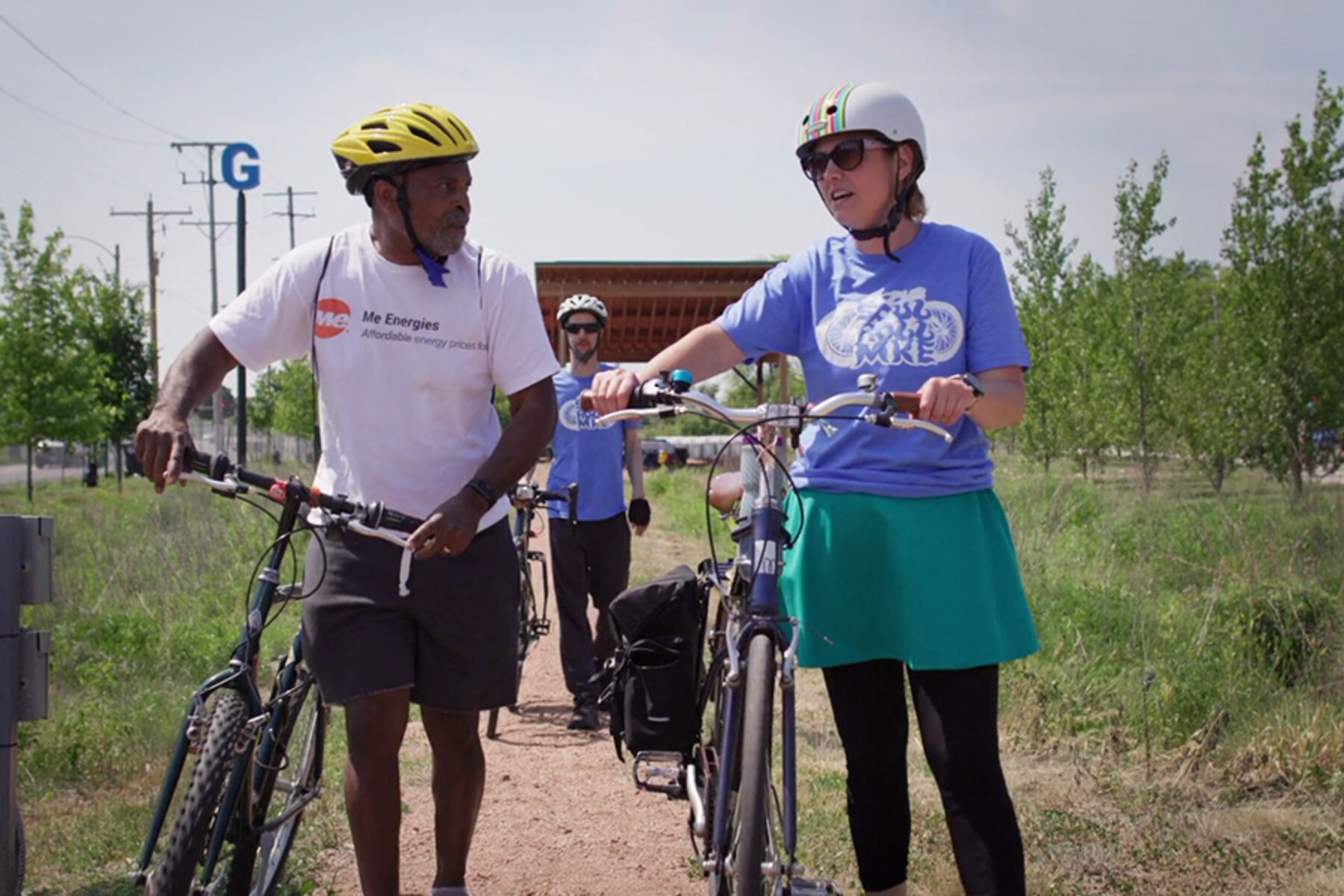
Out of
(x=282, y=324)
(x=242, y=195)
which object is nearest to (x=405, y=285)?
(x=282, y=324)

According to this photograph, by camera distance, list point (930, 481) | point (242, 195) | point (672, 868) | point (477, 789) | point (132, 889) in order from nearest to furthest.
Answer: point (930, 481) < point (477, 789) < point (132, 889) < point (672, 868) < point (242, 195)

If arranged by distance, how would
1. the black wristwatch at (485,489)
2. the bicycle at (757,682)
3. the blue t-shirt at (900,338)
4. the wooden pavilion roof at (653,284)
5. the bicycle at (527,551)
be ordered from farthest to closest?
the wooden pavilion roof at (653,284)
the bicycle at (527,551)
the black wristwatch at (485,489)
the blue t-shirt at (900,338)
the bicycle at (757,682)

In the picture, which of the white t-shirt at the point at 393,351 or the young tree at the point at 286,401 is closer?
the white t-shirt at the point at 393,351

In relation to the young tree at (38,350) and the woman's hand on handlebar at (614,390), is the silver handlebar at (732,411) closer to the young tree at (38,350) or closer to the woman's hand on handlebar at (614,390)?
the woman's hand on handlebar at (614,390)

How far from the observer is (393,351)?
3.65 meters

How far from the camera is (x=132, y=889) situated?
176 inches

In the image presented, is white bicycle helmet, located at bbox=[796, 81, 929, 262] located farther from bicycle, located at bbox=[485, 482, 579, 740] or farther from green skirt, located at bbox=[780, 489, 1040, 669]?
bicycle, located at bbox=[485, 482, 579, 740]

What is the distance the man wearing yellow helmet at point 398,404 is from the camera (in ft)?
11.8

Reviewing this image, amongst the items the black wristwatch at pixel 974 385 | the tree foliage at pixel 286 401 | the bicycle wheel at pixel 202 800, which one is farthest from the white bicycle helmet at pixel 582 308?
the tree foliage at pixel 286 401

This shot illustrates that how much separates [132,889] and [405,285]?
2.40 m

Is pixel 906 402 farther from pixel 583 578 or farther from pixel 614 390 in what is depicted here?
pixel 583 578

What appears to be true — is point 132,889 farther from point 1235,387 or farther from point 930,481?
point 1235,387

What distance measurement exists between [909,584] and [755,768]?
63cm

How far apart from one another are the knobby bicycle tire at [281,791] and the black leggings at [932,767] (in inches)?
62.6
